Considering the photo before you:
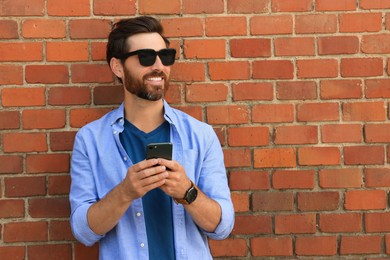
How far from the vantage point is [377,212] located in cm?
311

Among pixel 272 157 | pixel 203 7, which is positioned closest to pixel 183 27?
pixel 203 7

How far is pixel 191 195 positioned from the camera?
2502 millimetres

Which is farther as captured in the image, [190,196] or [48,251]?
[48,251]

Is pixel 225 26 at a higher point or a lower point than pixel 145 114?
higher

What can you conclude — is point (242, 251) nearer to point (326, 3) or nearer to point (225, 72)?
point (225, 72)

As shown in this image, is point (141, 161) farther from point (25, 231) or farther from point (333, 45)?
point (333, 45)

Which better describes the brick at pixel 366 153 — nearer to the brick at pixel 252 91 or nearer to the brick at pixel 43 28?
the brick at pixel 252 91

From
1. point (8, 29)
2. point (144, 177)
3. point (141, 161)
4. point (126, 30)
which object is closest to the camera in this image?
point (144, 177)

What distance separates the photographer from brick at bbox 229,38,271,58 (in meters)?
3.09

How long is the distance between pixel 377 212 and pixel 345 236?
8.0 inches

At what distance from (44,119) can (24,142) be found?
0.15 m

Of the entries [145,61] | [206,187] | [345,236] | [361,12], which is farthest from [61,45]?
[345,236]

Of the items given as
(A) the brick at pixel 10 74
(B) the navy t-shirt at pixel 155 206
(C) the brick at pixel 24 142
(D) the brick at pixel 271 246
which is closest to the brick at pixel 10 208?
(C) the brick at pixel 24 142

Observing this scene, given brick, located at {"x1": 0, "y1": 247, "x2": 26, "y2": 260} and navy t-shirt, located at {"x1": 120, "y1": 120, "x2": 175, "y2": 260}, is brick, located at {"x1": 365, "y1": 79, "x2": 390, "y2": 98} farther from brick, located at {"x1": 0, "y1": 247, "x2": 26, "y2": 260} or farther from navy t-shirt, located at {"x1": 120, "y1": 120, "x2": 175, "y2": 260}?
brick, located at {"x1": 0, "y1": 247, "x2": 26, "y2": 260}
